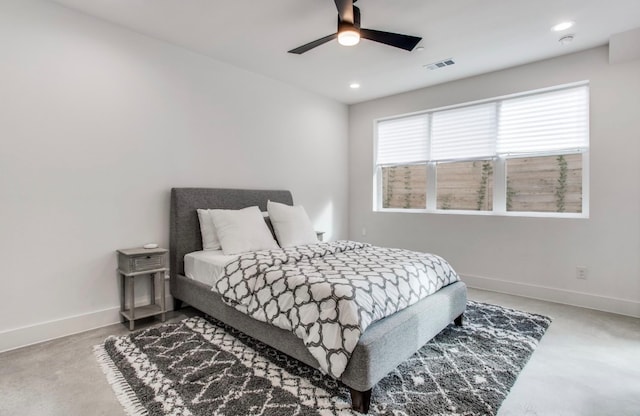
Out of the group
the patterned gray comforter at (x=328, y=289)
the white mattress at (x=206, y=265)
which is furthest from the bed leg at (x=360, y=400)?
the white mattress at (x=206, y=265)

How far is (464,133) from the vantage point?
4.33 metres

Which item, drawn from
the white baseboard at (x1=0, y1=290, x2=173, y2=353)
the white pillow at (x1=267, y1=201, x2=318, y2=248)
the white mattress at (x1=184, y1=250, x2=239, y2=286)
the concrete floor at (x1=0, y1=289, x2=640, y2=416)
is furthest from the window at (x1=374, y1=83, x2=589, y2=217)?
the white baseboard at (x1=0, y1=290, x2=173, y2=353)

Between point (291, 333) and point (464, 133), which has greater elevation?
point (464, 133)

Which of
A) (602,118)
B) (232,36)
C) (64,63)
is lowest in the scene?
(602,118)

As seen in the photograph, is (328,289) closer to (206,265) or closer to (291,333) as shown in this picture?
(291,333)

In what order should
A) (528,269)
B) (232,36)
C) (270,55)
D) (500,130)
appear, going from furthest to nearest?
(500,130) < (528,269) < (270,55) < (232,36)

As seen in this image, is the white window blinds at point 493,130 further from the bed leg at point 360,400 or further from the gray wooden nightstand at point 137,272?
the gray wooden nightstand at point 137,272

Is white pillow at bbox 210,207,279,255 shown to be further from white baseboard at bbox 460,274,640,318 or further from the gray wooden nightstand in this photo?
white baseboard at bbox 460,274,640,318

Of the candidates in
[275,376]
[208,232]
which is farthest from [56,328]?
[275,376]

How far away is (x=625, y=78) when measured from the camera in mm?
3172

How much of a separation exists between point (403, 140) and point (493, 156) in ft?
4.35

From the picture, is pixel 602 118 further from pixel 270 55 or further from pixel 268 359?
pixel 268 359

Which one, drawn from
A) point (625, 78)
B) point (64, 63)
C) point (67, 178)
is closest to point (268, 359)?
point (67, 178)

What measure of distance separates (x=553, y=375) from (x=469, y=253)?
2.20 meters
